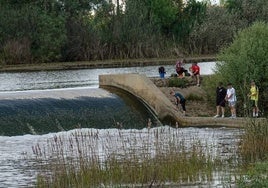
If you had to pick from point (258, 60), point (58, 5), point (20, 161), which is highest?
point (58, 5)

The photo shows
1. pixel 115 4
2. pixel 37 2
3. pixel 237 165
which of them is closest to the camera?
pixel 237 165

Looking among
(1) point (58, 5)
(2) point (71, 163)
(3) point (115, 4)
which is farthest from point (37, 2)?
(2) point (71, 163)

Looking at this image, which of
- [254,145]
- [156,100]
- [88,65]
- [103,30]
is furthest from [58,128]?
[103,30]

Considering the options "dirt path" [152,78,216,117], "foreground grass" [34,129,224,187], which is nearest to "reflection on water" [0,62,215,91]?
"dirt path" [152,78,216,117]

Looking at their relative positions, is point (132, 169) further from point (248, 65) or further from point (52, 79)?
point (52, 79)

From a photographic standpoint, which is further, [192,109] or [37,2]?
[37,2]

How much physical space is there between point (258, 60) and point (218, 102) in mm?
3352

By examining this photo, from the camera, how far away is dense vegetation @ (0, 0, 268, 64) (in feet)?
247

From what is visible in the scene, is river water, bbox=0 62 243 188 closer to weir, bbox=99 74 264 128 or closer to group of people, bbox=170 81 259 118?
weir, bbox=99 74 264 128

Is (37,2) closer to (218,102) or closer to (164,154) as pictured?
(218,102)

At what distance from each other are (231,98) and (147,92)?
14.7 ft

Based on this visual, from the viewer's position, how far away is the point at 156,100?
33.8 meters

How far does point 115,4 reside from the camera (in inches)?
3452

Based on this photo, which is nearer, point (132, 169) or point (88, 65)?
point (132, 169)
